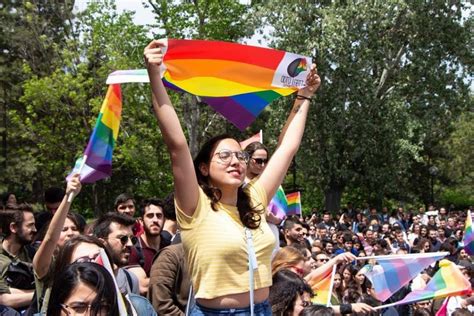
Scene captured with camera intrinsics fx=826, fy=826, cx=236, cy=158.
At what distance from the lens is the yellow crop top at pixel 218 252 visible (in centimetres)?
373

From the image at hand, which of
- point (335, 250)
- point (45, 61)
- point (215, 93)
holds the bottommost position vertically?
Answer: point (335, 250)

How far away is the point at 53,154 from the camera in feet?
109

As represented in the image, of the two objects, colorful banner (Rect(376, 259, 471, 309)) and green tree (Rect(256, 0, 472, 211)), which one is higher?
green tree (Rect(256, 0, 472, 211))

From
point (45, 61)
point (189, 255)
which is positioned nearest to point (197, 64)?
point (189, 255)

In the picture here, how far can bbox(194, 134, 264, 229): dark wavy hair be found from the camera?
155 inches

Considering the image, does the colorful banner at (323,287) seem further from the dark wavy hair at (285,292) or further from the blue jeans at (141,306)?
the blue jeans at (141,306)

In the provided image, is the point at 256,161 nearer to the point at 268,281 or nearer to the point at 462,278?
the point at 268,281

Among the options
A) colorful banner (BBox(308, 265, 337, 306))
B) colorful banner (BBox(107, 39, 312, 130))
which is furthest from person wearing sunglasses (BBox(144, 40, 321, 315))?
colorful banner (BBox(308, 265, 337, 306))

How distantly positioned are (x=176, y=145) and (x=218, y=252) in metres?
0.52

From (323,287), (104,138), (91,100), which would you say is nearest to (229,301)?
(104,138)

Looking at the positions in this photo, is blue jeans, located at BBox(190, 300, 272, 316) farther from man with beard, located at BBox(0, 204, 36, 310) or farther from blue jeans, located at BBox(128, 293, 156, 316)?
man with beard, located at BBox(0, 204, 36, 310)

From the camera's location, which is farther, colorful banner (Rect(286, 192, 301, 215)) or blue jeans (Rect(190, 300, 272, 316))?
colorful banner (Rect(286, 192, 301, 215))

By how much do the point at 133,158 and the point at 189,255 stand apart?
26.7 meters

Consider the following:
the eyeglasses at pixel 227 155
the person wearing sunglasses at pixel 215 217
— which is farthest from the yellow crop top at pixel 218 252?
the eyeglasses at pixel 227 155
